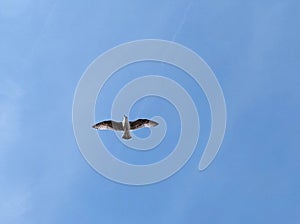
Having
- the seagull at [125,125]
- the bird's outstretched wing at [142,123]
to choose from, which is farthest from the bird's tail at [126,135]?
the bird's outstretched wing at [142,123]

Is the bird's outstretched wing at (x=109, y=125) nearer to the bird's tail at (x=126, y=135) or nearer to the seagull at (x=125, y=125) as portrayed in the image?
the seagull at (x=125, y=125)

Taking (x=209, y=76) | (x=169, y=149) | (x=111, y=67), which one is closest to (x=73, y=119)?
(x=111, y=67)

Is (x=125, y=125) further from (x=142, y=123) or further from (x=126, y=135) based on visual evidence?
(x=142, y=123)

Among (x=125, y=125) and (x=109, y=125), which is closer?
(x=125, y=125)

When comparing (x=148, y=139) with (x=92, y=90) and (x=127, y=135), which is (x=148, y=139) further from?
(x=92, y=90)

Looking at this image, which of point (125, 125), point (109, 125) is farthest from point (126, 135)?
point (109, 125)

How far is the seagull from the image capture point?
36.2 ft

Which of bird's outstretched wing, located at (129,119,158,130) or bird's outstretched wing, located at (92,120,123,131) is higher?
bird's outstretched wing, located at (92,120,123,131)

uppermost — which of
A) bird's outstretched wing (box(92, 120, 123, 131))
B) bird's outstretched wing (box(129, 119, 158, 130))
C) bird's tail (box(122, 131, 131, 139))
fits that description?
bird's outstretched wing (box(92, 120, 123, 131))

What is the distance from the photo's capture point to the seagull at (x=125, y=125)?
435 inches

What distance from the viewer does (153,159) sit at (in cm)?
1180

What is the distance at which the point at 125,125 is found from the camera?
11055 mm

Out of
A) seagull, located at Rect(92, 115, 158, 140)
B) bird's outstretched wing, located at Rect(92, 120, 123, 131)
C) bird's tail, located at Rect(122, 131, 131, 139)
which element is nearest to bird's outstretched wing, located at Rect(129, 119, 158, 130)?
seagull, located at Rect(92, 115, 158, 140)

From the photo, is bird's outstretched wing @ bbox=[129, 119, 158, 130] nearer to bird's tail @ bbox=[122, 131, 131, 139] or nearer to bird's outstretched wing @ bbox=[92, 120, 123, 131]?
bird's tail @ bbox=[122, 131, 131, 139]
